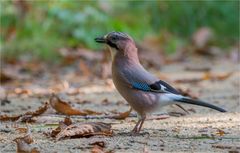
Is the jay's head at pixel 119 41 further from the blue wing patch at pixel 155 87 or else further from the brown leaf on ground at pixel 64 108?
the brown leaf on ground at pixel 64 108

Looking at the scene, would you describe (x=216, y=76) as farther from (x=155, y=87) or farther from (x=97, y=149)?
(x=97, y=149)

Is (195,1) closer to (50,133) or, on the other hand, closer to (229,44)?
(229,44)

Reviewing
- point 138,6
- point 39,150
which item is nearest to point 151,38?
point 138,6

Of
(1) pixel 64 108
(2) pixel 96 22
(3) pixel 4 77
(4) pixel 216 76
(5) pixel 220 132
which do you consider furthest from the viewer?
(2) pixel 96 22

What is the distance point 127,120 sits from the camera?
5.03 metres

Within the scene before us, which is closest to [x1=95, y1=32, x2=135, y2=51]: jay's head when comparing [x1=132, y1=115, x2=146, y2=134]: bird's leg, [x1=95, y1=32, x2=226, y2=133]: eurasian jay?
[x1=95, y1=32, x2=226, y2=133]: eurasian jay

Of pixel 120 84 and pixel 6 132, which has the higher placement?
pixel 120 84

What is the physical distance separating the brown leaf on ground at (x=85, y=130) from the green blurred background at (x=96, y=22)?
5.13m

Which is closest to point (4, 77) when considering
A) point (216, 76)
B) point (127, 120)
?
point (216, 76)

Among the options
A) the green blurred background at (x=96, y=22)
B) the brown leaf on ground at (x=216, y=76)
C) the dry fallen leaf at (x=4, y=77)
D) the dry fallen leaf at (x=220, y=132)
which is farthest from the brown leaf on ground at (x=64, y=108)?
the green blurred background at (x=96, y=22)

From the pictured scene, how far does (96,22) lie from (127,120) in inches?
199

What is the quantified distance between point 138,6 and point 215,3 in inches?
49.8

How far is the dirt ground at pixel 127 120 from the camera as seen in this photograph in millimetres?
3828

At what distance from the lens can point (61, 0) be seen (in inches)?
409
